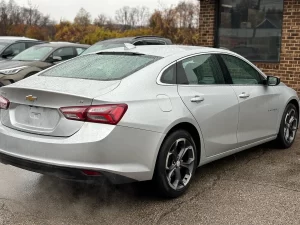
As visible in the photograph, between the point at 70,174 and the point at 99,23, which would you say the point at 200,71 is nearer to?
the point at 70,174

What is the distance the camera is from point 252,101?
508cm

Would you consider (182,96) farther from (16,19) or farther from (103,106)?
(16,19)

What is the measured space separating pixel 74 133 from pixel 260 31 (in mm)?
7706

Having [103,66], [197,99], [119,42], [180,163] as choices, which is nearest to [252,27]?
[119,42]

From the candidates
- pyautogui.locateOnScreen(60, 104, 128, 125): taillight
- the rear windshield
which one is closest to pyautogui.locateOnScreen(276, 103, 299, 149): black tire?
the rear windshield

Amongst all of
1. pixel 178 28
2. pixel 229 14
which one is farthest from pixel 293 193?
pixel 178 28

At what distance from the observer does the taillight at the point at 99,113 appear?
343cm

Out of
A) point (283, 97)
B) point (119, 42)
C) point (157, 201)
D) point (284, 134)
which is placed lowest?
point (157, 201)

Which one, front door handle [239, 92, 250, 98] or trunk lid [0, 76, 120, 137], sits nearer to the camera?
trunk lid [0, 76, 120, 137]

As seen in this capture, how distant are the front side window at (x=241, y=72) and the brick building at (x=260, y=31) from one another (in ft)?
15.1

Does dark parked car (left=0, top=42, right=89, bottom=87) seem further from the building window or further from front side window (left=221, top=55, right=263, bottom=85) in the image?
front side window (left=221, top=55, right=263, bottom=85)

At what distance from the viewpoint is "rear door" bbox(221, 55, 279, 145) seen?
4.96 meters

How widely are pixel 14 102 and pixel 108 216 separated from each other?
1.39 m

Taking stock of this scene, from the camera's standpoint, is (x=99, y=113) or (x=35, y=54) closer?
A: (x=99, y=113)
